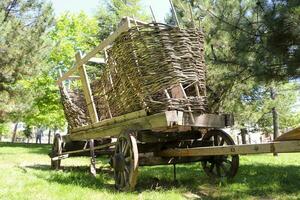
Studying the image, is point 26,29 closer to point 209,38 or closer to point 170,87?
point 209,38

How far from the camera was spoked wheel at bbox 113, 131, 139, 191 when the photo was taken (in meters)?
4.52

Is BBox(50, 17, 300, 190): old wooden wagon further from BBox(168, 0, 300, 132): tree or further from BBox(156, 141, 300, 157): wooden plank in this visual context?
BBox(168, 0, 300, 132): tree

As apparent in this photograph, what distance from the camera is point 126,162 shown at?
4.75m

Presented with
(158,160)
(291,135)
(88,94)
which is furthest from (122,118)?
(291,135)

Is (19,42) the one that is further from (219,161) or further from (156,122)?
(156,122)

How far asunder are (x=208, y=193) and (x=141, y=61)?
1.87 m

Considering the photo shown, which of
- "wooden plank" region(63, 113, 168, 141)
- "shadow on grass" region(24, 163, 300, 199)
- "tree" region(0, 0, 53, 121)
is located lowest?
"shadow on grass" region(24, 163, 300, 199)

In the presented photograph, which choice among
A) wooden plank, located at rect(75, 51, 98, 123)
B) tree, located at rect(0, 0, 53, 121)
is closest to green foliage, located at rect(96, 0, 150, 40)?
tree, located at rect(0, 0, 53, 121)

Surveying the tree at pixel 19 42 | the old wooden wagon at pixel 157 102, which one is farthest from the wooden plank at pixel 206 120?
the tree at pixel 19 42

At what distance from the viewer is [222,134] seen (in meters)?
5.49

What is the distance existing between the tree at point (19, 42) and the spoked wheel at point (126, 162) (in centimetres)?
894

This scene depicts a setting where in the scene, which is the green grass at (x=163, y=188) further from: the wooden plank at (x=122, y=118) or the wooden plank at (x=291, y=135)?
the wooden plank at (x=291, y=135)

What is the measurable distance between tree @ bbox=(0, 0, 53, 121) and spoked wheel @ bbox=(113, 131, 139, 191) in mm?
8943

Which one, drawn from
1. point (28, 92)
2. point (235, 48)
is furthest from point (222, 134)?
point (28, 92)
